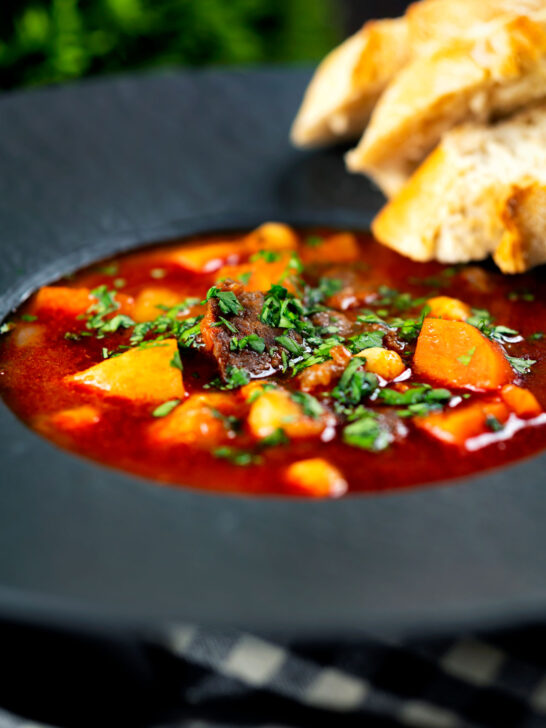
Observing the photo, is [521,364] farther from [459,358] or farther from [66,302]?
[66,302]

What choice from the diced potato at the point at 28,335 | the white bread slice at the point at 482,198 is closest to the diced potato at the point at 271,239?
the white bread slice at the point at 482,198

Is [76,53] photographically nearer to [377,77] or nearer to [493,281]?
[377,77]

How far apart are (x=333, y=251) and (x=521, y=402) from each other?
170 cm

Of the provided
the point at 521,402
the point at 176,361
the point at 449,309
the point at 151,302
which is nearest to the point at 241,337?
the point at 176,361

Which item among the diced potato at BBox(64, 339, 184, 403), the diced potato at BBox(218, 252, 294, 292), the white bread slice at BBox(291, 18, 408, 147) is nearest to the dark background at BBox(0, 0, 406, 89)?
the white bread slice at BBox(291, 18, 408, 147)

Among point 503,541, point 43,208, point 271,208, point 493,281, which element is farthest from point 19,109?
point 503,541

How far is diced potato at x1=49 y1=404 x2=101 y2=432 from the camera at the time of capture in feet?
9.27

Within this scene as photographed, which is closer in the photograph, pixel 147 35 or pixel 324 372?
pixel 324 372

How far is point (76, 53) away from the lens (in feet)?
20.9

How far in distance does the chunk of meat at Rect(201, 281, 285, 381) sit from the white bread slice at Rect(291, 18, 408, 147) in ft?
6.02

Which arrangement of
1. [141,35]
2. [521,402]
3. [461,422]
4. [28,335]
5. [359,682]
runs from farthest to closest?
[141,35] → [28,335] → [521,402] → [461,422] → [359,682]

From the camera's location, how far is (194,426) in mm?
2738

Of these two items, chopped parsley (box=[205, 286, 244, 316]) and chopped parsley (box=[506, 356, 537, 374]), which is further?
chopped parsley (box=[205, 286, 244, 316])

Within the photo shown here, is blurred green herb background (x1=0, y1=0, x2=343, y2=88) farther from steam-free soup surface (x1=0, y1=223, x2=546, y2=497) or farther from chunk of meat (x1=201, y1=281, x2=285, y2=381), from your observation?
chunk of meat (x1=201, y1=281, x2=285, y2=381)
